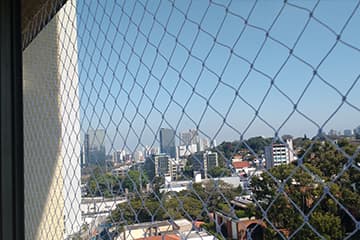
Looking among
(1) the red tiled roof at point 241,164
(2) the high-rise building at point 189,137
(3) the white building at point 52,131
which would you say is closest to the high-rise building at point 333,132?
(1) the red tiled roof at point 241,164

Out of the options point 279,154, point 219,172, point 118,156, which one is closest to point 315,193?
point 279,154

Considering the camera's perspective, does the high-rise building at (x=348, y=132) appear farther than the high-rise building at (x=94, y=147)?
No

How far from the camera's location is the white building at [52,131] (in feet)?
3.32

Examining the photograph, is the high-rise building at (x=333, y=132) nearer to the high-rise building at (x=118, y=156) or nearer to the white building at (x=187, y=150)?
the white building at (x=187, y=150)

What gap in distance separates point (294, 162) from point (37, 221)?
1017mm

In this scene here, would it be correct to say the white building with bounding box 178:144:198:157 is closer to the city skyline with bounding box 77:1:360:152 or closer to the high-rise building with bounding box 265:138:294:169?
the city skyline with bounding box 77:1:360:152

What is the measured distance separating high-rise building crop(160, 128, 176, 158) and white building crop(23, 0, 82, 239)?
0.38 metres

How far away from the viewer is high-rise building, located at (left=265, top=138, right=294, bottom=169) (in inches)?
→ 17.4

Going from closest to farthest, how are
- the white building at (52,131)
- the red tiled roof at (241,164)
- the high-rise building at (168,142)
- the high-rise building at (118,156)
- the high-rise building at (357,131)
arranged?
the high-rise building at (357,131)
the red tiled roof at (241,164)
the high-rise building at (168,142)
the high-rise building at (118,156)
the white building at (52,131)

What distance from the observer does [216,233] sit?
1.81 ft

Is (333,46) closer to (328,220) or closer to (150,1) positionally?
(328,220)

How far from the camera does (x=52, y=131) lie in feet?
3.83

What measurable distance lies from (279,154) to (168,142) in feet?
0.81

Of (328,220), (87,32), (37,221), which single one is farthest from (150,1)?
(37,221)
